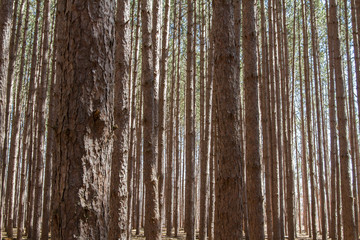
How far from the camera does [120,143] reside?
13.6 feet

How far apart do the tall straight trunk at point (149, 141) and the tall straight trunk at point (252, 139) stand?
54.8 inches

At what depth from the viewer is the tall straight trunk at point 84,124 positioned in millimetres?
1996

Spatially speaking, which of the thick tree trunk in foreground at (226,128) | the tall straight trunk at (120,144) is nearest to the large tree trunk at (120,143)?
the tall straight trunk at (120,144)

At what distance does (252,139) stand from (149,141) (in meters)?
1.60

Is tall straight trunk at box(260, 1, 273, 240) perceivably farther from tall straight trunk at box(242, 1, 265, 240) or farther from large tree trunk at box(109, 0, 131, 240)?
large tree trunk at box(109, 0, 131, 240)

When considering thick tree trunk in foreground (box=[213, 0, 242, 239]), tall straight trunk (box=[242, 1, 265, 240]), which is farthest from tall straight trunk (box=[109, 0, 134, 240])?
tall straight trunk (box=[242, 1, 265, 240])

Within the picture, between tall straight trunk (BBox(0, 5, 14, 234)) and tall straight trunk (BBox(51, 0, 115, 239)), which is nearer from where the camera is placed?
tall straight trunk (BBox(51, 0, 115, 239))

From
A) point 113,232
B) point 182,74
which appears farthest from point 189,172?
point 182,74

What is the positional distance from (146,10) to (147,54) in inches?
27.5

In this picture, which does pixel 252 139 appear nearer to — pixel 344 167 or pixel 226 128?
pixel 226 128

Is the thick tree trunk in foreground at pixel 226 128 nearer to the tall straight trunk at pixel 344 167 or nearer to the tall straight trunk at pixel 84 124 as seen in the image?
the tall straight trunk at pixel 84 124

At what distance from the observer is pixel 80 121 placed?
205cm

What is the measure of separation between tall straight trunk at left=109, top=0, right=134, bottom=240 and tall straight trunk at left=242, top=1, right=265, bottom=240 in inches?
52.9

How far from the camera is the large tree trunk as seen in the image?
4.05 metres
